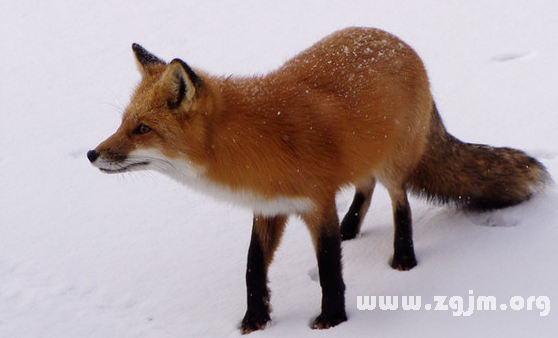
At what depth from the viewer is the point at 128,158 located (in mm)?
2967

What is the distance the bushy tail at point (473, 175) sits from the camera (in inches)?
159

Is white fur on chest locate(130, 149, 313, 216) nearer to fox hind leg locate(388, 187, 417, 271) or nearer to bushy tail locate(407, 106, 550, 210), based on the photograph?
fox hind leg locate(388, 187, 417, 271)

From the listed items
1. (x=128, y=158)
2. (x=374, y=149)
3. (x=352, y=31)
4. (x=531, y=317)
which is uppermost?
(x=352, y=31)

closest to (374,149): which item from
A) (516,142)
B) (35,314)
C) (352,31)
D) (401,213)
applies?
(401,213)

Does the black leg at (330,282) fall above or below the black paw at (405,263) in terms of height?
above

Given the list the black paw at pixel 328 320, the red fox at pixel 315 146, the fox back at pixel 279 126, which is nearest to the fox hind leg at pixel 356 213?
the red fox at pixel 315 146

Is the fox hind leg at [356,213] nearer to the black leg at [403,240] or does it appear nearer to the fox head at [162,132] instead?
the black leg at [403,240]

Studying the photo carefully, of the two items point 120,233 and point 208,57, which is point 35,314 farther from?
point 208,57

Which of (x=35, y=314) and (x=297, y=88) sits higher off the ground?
(x=297, y=88)

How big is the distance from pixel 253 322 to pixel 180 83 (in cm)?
143

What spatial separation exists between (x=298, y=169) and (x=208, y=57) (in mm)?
4291

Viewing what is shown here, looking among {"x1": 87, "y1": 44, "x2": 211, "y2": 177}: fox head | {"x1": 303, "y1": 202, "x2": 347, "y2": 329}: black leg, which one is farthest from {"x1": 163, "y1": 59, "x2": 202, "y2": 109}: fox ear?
{"x1": 303, "y1": 202, "x2": 347, "y2": 329}: black leg

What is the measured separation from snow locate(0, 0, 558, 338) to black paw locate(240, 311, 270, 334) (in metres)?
0.05

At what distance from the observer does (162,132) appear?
2973mm
